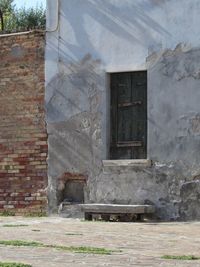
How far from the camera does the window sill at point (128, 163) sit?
12234 millimetres

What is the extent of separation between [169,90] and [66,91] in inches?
85.4

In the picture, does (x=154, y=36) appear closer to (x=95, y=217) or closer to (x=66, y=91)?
(x=66, y=91)

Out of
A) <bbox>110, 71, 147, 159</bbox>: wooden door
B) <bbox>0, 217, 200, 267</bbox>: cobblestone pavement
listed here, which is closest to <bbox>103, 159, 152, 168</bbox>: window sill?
<bbox>110, 71, 147, 159</bbox>: wooden door

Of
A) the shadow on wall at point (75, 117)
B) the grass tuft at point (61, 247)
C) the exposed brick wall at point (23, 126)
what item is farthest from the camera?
the exposed brick wall at point (23, 126)

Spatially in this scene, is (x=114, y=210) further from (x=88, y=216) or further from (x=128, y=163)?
(x=128, y=163)

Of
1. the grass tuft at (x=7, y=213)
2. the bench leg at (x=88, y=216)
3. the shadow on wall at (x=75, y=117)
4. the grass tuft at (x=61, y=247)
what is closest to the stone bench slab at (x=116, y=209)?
the bench leg at (x=88, y=216)

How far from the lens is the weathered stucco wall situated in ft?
39.4

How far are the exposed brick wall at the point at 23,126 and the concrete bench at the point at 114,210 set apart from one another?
3.97 feet

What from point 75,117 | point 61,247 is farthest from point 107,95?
point 61,247

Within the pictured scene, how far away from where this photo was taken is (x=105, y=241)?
8188 mm

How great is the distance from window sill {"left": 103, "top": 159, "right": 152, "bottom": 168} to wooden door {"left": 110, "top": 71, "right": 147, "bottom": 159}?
20 centimetres

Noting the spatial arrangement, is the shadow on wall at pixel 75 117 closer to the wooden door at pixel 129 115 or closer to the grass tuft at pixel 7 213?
the wooden door at pixel 129 115

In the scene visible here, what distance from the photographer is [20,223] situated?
36.4 ft

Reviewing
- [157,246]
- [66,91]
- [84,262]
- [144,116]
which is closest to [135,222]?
[144,116]
